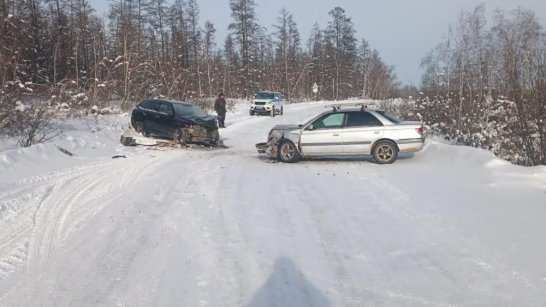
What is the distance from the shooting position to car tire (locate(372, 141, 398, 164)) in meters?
12.5

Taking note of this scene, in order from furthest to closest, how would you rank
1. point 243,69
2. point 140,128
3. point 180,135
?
1. point 243,69
2. point 140,128
3. point 180,135

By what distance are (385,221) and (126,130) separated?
13931 millimetres

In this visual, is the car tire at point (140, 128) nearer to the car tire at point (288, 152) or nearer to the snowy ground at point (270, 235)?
the snowy ground at point (270, 235)

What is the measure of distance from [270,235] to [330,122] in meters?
7.15

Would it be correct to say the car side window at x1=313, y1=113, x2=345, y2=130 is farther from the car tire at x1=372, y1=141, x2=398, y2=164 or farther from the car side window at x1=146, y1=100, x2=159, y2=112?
the car side window at x1=146, y1=100, x2=159, y2=112

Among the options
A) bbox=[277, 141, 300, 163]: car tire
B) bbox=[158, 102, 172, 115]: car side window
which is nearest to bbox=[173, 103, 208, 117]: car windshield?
bbox=[158, 102, 172, 115]: car side window

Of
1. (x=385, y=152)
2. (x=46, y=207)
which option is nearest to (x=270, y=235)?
(x=46, y=207)

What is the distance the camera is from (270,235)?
6.38 m

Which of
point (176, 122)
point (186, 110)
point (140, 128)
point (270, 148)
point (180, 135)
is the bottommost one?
point (270, 148)

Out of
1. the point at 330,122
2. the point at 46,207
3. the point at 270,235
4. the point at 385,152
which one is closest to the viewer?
the point at 270,235

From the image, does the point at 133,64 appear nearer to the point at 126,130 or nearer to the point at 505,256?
the point at 126,130

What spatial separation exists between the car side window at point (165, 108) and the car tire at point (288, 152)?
562 cm

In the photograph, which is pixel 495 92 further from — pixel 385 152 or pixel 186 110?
pixel 186 110

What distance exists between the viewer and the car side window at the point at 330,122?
12922 mm
